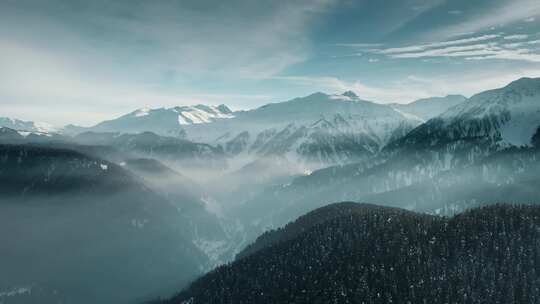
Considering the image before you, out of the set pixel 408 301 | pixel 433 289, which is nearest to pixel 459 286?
pixel 433 289

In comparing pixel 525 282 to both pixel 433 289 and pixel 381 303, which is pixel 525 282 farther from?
pixel 381 303

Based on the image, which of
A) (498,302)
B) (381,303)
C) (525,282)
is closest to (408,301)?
(381,303)

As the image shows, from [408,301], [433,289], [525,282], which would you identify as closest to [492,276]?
[525,282]

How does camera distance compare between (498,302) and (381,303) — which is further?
(381,303)

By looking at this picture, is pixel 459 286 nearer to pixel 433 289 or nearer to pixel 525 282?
pixel 433 289

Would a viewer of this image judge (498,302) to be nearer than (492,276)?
Yes

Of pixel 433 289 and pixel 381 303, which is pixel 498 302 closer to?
pixel 433 289

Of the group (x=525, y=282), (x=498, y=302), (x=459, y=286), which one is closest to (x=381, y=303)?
(x=459, y=286)
